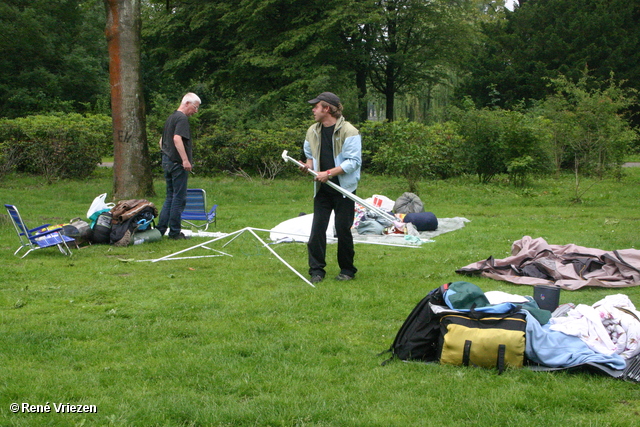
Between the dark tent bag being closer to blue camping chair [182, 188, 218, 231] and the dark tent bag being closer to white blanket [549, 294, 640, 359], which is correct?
white blanket [549, 294, 640, 359]

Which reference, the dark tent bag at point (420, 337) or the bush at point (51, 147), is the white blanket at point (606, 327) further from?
the bush at point (51, 147)

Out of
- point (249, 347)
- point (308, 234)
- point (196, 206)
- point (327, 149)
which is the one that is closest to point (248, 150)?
point (196, 206)

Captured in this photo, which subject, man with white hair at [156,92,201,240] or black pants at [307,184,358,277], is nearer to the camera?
black pants at [307,184,358,277]

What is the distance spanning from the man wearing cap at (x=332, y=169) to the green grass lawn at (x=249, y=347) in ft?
1.06

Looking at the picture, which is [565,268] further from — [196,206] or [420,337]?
[196,206]

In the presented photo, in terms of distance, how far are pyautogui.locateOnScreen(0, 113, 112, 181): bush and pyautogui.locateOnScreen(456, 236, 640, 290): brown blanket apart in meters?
12.8

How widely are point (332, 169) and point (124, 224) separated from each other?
3.77m

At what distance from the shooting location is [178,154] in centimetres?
852

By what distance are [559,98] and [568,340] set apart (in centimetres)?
1740

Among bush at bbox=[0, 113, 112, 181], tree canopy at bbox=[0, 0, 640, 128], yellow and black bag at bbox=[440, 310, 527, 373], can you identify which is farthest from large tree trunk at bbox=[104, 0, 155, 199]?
yellow and black bag at bbox=[440, 310, 527, 373]

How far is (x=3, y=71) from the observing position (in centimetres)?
2756

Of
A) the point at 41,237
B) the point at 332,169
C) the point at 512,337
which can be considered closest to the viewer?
the point at 512,337

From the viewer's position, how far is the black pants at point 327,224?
6238mm

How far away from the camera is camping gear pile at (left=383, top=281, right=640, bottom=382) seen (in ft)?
12.5
